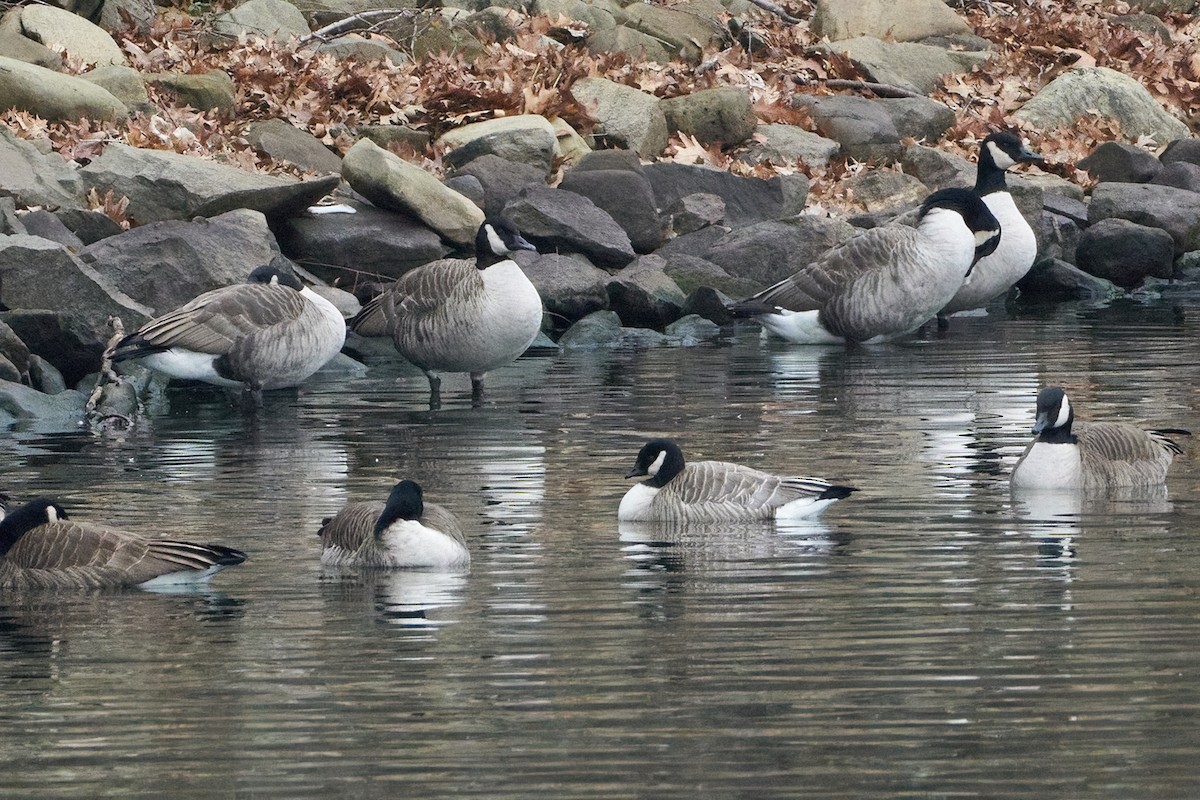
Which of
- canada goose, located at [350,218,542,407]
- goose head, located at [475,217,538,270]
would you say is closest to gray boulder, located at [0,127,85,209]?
canada goose, located at [350,218,542,407]

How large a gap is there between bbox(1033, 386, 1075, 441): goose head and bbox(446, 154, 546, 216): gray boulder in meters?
11.4

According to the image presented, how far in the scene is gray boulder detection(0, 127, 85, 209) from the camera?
18781mm

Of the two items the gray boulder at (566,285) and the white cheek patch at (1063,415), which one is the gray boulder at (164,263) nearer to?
the gray boulder at (566,285)

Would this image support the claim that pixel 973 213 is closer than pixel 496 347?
No

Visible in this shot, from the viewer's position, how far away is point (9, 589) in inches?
361

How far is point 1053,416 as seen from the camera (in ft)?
36.0

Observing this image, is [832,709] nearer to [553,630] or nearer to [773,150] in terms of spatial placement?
[553,630]

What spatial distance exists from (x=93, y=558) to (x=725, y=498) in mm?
3278

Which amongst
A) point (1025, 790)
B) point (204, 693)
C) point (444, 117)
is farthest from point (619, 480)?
point (444, 117)

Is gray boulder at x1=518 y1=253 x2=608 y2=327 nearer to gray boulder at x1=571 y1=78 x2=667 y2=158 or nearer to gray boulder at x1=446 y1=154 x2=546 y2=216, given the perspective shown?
gray boulder at x1=446 y1=154 x2=546 y2=216

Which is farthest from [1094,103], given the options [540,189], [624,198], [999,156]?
[540,189]

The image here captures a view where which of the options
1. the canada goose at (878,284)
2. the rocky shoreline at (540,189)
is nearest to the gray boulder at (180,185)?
the rocky shoreline at (540,189)

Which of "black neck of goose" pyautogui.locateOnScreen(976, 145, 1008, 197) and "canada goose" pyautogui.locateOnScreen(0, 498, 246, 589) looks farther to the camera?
"black neck of goose" pyautogui.locateOnScreen(976, 145, 1008, 197)

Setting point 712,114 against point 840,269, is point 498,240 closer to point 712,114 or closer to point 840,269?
point 840,269
